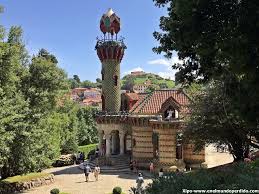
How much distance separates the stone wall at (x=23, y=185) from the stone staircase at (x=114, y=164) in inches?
237

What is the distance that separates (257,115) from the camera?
1614cm

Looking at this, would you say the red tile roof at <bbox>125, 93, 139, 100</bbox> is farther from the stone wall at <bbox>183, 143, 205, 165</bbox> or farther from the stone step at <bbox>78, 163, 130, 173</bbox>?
the stone wall at <bbox>183, 143, 205, 165</bbox>

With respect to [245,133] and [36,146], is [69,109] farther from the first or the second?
[245,133]

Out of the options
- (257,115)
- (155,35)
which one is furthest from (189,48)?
(257,115)

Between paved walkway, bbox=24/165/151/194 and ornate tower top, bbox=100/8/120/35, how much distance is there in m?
16.0

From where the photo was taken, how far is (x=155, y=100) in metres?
41.1

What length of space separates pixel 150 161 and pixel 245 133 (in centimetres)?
1453

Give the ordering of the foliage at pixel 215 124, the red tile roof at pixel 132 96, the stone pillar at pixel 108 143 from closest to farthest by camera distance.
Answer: the foliage at pixel 215 124 < the stone pillar at pixel 108 143 < the red tile roof at pixel 132 96

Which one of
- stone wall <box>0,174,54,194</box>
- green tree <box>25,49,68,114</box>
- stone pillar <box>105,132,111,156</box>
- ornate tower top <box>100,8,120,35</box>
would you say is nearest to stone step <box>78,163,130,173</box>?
stone pillar <box>105,132,111,156</box>

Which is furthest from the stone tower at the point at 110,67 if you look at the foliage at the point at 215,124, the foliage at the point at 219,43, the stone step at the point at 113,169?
the foliage at the point at 219,43

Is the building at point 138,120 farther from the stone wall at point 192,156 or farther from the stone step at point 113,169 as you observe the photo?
the stone step at point 113,169

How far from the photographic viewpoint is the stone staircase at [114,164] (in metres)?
38.8

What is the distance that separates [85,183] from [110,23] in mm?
19330

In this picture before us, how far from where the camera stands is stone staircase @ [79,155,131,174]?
38.8 metres
